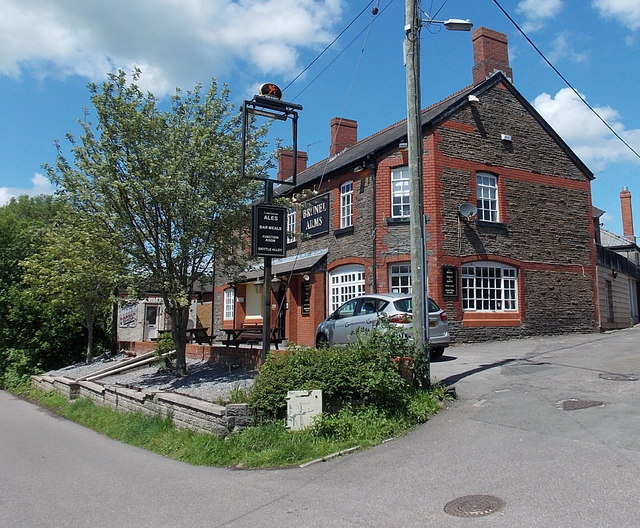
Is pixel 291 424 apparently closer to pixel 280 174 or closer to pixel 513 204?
pixel 513 204

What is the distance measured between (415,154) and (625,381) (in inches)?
207

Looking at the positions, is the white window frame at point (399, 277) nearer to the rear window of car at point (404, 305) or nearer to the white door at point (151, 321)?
the rear window of car at point (404, 305)

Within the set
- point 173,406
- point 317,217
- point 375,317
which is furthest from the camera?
point 317,217

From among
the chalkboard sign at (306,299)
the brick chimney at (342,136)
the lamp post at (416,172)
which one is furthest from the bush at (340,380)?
the brick chimney at (342,136)

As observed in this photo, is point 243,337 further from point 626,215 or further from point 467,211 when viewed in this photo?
point 626,215

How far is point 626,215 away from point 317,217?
95.1ft

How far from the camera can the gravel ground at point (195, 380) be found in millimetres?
11054

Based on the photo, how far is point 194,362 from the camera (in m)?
15.3

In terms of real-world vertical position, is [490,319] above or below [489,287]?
below

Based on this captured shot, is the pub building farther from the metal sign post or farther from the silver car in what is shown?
the metal sign post

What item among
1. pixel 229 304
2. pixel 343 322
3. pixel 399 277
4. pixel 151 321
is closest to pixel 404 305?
pixel 343 322

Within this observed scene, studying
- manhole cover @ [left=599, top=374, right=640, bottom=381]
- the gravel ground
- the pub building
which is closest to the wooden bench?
the gravel ground

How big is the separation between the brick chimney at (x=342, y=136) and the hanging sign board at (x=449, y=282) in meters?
10.2

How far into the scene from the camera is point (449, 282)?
17.5 meters
